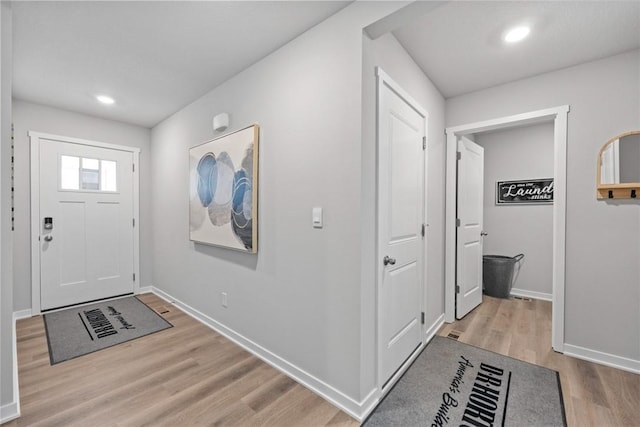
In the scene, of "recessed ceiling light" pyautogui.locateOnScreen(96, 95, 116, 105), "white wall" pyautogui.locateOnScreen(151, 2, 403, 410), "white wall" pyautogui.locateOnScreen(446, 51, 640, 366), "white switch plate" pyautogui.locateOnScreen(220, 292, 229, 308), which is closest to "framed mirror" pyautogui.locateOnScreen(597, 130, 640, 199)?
"white wall" pyautogui.locateOnScreen(446, 51, 640, 366)

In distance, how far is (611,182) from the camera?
2.18 metres

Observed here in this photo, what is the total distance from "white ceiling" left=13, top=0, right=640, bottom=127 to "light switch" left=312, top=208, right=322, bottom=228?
1240 millimetres

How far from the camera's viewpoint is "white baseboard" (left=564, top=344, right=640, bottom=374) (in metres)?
2.13

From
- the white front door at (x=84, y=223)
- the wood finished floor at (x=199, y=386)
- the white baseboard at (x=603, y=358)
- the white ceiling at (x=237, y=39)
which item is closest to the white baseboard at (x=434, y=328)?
the wood finished floor at (x=199, y=386)

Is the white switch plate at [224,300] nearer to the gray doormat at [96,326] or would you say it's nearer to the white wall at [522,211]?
the gray doormat at [96,326]

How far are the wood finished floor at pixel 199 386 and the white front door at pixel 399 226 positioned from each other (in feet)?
2.10

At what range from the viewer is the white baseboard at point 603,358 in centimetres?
213

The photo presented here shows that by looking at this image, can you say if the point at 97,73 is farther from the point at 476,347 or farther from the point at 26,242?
the point at 476,347

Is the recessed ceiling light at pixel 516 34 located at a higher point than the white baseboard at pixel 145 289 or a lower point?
higher

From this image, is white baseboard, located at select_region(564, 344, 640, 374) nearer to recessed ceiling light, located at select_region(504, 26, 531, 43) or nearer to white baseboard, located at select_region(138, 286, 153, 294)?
recessed ceiling light, located at select_region(504, 26, 531, 43)

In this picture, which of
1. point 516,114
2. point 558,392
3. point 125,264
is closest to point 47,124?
point 125,264

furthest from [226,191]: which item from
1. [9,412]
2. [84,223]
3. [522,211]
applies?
[522,211]

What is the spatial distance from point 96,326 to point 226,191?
202 centimetres

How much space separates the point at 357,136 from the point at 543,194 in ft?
11.8
